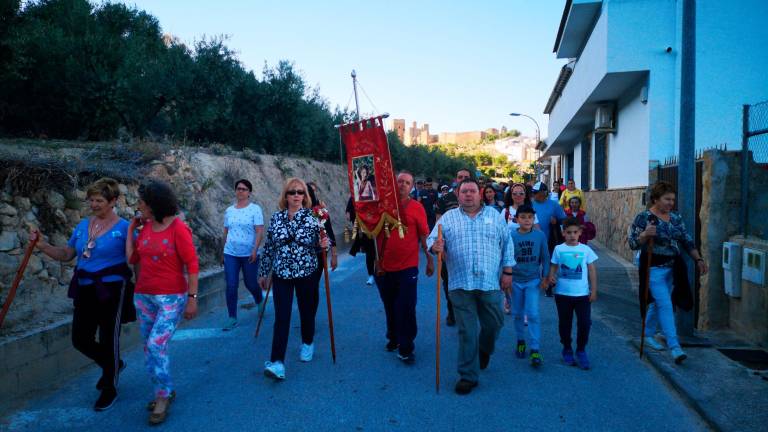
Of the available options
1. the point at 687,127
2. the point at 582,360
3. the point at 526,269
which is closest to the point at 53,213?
the point at 526,269

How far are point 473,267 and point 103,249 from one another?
298 centimetres

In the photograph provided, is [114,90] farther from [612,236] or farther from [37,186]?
[612,236]

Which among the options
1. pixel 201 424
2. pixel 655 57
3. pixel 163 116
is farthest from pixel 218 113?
pixel 201 424

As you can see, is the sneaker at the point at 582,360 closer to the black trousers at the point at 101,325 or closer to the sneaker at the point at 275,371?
the sneaker at the point at 275,371

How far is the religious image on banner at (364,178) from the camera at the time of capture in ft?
20.3

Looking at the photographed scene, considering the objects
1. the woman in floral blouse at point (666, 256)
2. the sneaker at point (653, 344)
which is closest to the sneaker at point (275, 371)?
the woman in floral blouse at point (666, 256)

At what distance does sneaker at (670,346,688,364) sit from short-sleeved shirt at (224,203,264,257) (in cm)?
470

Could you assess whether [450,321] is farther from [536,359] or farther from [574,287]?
[574,287]

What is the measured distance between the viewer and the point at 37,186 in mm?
7199

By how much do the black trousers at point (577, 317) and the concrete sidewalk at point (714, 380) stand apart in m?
0.72

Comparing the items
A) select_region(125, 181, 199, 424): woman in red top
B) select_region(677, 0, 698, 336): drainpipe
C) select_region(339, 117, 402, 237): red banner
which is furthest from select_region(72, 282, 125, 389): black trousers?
select_region(677, 0, 698, 336): drainpipe

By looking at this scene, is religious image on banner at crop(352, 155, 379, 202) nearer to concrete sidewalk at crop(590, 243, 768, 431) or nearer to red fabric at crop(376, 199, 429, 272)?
red fabric at crop(376, 199, 429, 272)

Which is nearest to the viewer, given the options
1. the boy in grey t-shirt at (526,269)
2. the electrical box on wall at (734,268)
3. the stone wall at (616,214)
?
the boy in grey t-shirt at (526,269)

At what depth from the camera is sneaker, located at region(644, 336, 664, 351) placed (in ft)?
19.3
